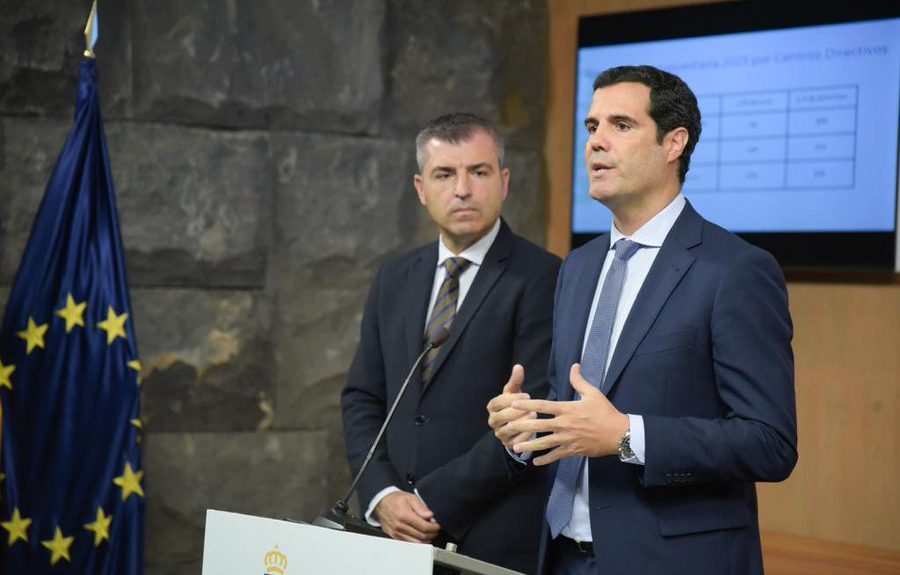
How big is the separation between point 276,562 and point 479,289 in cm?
105

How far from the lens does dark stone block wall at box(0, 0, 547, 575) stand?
127 inches

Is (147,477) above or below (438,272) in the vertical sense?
below

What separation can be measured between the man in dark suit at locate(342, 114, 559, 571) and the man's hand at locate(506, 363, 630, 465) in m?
0.63

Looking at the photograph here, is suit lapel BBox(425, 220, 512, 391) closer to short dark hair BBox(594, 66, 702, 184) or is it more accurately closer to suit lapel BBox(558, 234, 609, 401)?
suit lapel BBox(558, 234, 609, 401)

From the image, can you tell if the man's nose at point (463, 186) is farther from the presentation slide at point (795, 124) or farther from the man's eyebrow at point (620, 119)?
the presentation slide at point (795, 124)

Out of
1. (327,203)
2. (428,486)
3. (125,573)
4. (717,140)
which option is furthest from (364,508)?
(717,140)

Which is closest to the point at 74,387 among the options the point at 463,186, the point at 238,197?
the point at 238,197

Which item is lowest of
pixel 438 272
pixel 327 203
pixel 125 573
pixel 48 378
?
pixel 125 573

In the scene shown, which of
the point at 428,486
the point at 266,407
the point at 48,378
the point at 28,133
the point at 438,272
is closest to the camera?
the point at 428,486

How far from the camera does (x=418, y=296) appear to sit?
2.68 m

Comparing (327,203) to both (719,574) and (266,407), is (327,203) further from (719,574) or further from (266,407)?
(719,574)

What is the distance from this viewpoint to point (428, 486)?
2.48 metres

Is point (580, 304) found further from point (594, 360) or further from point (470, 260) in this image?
point (470, 260)

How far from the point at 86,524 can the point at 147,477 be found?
0.36 metres
